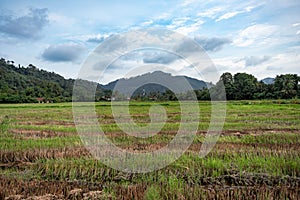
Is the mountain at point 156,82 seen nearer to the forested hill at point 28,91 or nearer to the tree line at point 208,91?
the tree line at point 208,91

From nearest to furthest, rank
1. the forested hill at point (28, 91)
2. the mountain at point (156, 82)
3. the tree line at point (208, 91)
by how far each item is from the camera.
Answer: the mountain at point (156, 82) < the tree line at point (208, 91) < the forested hill at point (28, 91)

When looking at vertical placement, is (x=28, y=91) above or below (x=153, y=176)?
above

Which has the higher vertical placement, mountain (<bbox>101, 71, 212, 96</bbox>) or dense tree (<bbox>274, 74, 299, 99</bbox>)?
dense tree (<bbox>274, 74, 299, 99</bbox>)

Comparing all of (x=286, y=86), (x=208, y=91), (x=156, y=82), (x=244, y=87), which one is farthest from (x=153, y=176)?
(x=244, y=87)

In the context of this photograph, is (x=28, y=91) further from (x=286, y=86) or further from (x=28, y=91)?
(x=286, y=86)

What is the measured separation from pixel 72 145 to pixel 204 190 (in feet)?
13.0

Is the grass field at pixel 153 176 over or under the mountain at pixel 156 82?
under

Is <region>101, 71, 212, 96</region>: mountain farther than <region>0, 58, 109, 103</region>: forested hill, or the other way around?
<region>0, 58, 109, 103</region>: forested hill

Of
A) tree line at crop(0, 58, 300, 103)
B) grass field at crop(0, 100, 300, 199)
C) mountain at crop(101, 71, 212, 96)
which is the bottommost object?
grass field at crop(0, 100, 300, 199)

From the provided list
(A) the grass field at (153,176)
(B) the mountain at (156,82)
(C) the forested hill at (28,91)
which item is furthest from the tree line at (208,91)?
(A) the grass field at (153,176)

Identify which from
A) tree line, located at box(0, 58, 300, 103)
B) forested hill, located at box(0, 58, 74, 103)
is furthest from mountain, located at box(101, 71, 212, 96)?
forested hill, located at box(0, 58, 74, 103)

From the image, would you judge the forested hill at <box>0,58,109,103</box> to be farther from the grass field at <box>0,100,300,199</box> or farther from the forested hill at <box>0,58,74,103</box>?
the grass field at <box>0,100,300,199</box>

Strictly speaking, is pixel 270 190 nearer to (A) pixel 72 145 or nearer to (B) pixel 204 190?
(B) pixel 204 190

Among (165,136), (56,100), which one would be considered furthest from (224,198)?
(56,100)
